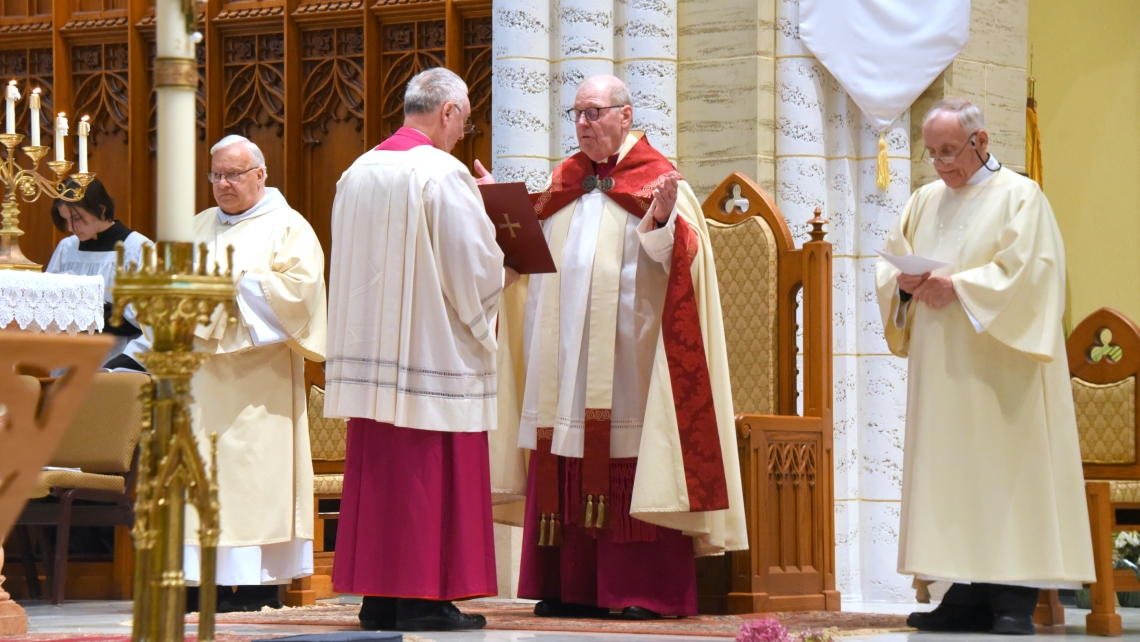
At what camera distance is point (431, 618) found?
5.34 meters

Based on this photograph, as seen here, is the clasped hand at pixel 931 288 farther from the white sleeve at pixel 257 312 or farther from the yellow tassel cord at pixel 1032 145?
the yellow tassel cord at pixel 1032 145

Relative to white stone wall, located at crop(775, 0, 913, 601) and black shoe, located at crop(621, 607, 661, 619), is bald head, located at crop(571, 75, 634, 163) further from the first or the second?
white stone wall, located at crop(775, 0, 913, 601)

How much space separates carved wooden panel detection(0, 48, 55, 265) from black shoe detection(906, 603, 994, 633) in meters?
6.86

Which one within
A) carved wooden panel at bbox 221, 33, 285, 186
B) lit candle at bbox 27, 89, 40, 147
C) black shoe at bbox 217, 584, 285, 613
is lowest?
black shoe at bbox 217, 584, 285, 613

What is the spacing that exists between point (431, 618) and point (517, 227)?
1.38 metres

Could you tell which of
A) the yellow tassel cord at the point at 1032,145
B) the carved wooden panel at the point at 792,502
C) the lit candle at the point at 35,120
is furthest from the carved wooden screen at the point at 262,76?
the carved wooden panel at the point at 792,502

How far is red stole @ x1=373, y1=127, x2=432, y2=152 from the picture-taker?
5.54 m

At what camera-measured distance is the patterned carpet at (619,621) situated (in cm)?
530

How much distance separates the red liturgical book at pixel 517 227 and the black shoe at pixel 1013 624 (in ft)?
6.56

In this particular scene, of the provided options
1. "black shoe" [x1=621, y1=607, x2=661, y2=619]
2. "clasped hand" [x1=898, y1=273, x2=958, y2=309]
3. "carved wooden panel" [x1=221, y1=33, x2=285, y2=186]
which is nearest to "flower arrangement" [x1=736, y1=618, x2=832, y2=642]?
"black shoe" [x1=621, y1=607, x2=661, y2=619]

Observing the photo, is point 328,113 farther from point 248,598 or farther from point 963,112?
point 963,112

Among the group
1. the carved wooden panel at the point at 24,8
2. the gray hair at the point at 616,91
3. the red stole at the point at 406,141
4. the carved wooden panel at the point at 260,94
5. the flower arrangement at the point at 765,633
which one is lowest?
the flower arrangement at the point at 765,633

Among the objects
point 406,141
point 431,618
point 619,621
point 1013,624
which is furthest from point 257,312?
point 1013,624

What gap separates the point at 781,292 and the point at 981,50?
7.98ft
